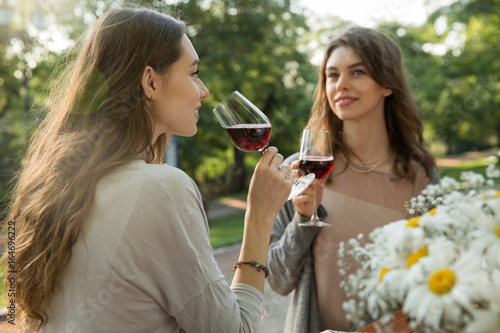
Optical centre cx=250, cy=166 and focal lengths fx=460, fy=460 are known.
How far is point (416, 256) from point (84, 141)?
3.44 ft

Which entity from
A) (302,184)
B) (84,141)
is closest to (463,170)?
(302,184)

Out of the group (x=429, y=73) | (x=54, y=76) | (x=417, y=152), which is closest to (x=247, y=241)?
(x=54, y=76)

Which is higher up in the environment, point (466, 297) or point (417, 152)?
point (466, 297)

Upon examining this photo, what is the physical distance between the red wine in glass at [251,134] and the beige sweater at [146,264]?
0.66 metres

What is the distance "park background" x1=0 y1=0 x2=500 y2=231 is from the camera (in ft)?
42.1

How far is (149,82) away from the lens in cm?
157

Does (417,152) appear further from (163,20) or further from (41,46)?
(41,46)

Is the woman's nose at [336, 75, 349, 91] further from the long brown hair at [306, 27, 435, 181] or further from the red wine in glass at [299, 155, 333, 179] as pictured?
the red wine in glass at [299, 155, 333, 179]

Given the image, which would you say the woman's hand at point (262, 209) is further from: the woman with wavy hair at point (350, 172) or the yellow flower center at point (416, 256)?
the yellow flower center at point (416, 256)

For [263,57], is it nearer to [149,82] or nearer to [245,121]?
[245,121]

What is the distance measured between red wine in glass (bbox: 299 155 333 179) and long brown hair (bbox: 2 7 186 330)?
0.77m

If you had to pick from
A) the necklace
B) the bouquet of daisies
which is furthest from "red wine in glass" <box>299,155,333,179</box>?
the bouquet of daisies

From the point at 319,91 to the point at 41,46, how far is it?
1385 centimetres

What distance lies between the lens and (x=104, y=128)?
1475 mm
